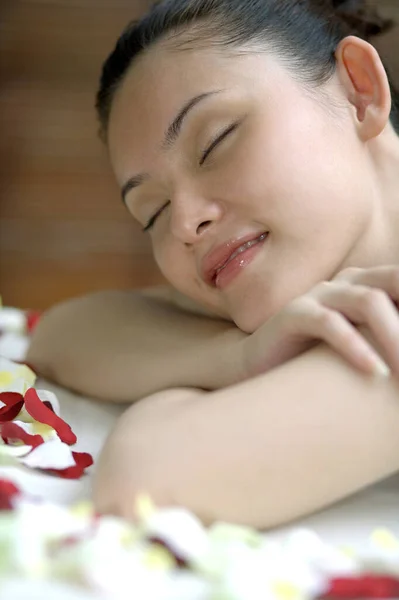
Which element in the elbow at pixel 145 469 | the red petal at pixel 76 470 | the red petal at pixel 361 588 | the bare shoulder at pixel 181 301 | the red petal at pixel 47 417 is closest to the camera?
the red petal at pixel 361 588

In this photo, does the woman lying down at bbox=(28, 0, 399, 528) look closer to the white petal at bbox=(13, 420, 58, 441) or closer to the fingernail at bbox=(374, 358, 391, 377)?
the fingernail at bbox=(374, 358, 391, 377)

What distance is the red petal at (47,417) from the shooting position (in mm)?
891

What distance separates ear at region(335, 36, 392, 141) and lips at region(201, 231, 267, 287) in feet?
0.83

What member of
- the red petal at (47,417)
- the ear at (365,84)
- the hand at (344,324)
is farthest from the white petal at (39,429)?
the ear at (365,84)

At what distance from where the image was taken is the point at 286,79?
99 centimetres

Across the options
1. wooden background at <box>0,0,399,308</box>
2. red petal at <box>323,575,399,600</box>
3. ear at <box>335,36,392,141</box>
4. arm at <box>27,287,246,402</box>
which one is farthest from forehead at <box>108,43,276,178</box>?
wooden background at <box>0,0,399,308</box>

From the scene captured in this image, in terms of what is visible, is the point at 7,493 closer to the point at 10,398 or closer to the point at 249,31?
the point at 10,398

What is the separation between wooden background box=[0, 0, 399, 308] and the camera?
2846 mm

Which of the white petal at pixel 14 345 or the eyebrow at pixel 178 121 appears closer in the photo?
the eyebrow at pixel 178 121

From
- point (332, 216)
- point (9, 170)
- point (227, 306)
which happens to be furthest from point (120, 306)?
point (9, 170)

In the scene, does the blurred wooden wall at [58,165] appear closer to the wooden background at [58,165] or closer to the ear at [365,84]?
the wooden background at [58,165]

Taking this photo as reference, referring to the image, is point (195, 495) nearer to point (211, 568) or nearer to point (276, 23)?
point (211, 568)

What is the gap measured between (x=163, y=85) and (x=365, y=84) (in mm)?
303

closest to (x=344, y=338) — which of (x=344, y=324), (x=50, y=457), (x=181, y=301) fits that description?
(x=344, y=324)
